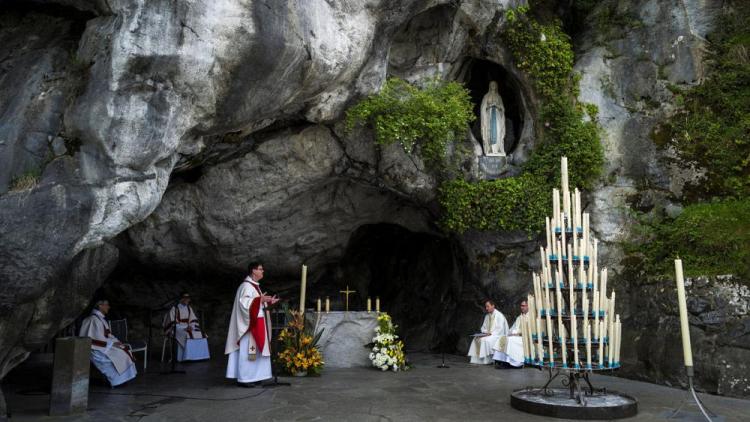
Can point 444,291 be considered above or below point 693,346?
above

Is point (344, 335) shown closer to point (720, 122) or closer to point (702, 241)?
point (702, 241)

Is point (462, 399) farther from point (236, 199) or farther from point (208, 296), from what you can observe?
point (208, 296)

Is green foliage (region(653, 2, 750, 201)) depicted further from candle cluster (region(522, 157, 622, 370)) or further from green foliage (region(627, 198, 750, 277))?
candle cluster (region(522, 157, 622, 370))

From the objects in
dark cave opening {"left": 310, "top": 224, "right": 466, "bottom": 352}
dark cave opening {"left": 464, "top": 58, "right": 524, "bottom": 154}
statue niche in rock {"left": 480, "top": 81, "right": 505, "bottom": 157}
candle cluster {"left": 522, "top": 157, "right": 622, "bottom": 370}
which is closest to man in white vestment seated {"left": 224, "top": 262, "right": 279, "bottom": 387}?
candle cluster {"left": 522, "top": 157, "right": 622, "bottom": 370}

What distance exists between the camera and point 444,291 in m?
15.7

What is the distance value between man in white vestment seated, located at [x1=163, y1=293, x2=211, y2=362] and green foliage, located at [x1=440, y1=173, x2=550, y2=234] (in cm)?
610

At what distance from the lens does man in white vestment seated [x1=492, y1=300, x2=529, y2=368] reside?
11.7 metres

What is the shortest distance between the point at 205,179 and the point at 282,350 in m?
3.65

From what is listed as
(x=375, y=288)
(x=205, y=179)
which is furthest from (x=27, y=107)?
(x=375, y=288)

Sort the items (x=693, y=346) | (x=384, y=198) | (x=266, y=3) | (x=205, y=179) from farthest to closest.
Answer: (x=384, y=198), (x=205, y=179), (x=693, y=346), (x=266, y=3)

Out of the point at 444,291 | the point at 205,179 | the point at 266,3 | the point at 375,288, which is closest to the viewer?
the point at 266,3

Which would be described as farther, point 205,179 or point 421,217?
point 421,217

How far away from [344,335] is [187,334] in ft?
13.3

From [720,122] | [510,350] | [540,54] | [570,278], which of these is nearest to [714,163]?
[720,122]
